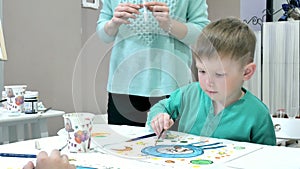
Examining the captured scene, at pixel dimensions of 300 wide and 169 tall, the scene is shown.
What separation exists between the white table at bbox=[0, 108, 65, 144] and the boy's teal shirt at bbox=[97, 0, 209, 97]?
560mm

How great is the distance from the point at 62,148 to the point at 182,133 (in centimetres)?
29

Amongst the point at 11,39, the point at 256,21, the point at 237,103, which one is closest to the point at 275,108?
the point at 256,21

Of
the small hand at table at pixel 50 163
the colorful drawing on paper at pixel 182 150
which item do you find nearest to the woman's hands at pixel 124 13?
the colorful drawing on paper at pixel 182 150

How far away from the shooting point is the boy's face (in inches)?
35.8

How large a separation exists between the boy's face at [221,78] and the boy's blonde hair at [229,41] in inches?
0.8

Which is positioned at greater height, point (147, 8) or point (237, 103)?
point (147, 8)

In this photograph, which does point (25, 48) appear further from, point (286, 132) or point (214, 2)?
point (214, 2)

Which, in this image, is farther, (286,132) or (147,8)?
(286,132)

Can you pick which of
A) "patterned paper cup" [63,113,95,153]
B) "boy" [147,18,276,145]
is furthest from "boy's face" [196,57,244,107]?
"patterned paper cup" [63,113,95,153]

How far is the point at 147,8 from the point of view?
0.92 m

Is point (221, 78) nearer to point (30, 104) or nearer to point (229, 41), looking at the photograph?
point (229, 41)

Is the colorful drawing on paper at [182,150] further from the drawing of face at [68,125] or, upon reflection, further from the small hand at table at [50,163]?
the small hand at table at [50,163]

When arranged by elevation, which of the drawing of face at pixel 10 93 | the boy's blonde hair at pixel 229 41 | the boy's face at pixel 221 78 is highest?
the boy's blonde hair at pixel 229 41

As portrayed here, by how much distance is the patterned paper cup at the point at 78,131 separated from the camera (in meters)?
0.82
